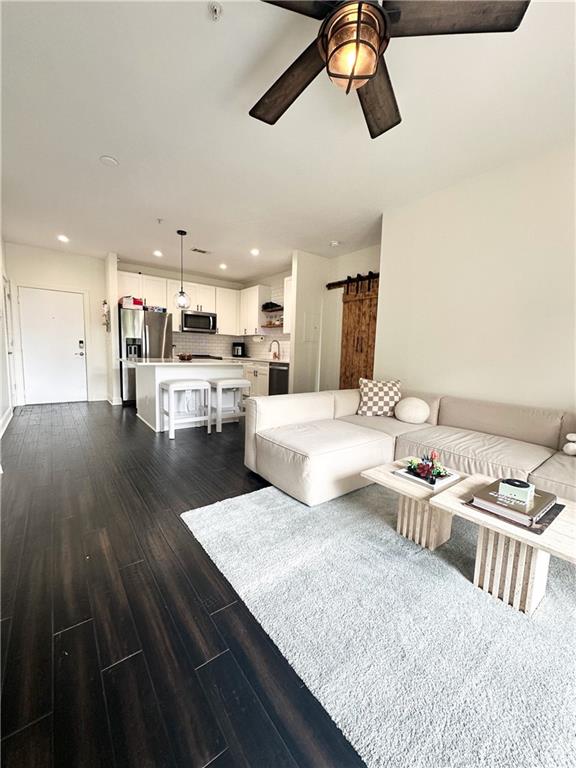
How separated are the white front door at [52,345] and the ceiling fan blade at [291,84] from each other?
221 inches

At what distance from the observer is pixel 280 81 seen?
1618 millimetres

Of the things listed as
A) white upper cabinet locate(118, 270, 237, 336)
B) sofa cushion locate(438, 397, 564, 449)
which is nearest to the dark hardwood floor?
sofa cushion locate(438, 397, 564, 449)

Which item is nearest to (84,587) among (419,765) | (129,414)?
(419,765)

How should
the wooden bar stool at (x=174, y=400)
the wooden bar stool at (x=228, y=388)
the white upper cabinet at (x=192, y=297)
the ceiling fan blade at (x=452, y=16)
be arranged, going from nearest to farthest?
the ceiling fan blade at (x=452, y=16) < the wooden bar stool at (x=174, y=400) < the wooden bar stool at (x=228, y=388) < the white upper cabinet at (x=192, y=297)

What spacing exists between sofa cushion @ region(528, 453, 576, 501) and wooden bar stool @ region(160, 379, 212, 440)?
3.51 meters

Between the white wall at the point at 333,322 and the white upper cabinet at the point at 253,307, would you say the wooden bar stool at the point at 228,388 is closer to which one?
the white wall at the point at 333,322

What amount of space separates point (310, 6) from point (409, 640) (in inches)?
107

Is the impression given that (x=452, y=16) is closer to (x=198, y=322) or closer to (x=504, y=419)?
(x=504, y=419)

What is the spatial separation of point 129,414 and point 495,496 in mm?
5247

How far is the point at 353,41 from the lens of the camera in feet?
4.30

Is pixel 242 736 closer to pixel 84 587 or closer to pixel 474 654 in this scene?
pixel 474 654

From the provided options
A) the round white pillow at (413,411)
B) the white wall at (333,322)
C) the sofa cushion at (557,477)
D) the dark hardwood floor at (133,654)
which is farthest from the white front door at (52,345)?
the sofa cushion at (557,477)

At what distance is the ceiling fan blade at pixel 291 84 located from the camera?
4.97ft

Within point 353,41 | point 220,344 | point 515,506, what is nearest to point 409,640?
point 515,506
